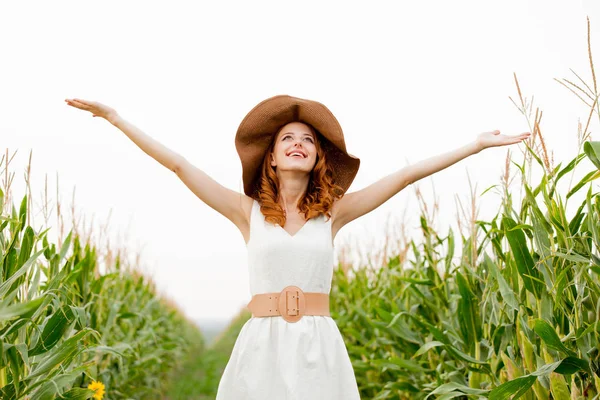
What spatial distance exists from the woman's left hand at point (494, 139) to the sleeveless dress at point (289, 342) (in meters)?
0.76

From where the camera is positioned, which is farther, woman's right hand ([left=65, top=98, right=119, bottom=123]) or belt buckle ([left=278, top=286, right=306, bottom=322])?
woman's right hand ([left=65, top=98, right=119, bottom=123])

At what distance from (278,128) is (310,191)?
31 cm

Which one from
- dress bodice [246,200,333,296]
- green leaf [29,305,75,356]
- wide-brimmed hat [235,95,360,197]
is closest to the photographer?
dress bodice [246,200,333,296]

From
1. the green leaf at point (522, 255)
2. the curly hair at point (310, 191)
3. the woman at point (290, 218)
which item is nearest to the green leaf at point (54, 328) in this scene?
the woman at point (290, 218)

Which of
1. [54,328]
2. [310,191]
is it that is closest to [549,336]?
[310,191]

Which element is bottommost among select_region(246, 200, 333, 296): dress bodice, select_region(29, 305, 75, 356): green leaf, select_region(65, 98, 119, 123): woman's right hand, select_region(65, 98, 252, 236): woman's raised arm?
select_region(29, 305, 75, 356): green leaf

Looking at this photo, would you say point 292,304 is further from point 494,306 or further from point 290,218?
point 494,306

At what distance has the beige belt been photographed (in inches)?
100

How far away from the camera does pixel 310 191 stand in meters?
2.88

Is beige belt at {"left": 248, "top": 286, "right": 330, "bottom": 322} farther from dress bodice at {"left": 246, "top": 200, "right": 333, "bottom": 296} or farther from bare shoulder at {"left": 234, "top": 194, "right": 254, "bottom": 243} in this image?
bare shoulder at {"left": 234, "top": 194, "right": 254, "bottom": 243}

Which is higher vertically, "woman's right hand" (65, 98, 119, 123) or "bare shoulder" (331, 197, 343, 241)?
"woman's right hand" (65, 98, 119, 123)

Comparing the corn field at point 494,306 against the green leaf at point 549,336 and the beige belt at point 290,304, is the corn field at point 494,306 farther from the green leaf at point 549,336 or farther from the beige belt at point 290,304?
the beige belt at point 290,304

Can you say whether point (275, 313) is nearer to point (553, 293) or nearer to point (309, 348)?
point (309, 348)

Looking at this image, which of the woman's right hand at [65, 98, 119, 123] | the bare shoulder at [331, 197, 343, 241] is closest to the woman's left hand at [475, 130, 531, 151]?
the bare shoulder at [331, 197, 343, 241]
